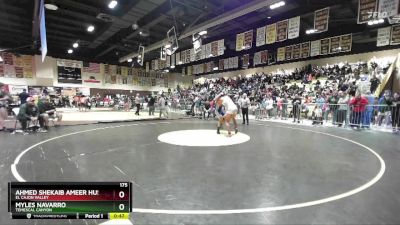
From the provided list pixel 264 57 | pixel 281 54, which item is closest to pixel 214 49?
pixel 264 57

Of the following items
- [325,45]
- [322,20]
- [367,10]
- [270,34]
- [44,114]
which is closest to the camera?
[367,10]

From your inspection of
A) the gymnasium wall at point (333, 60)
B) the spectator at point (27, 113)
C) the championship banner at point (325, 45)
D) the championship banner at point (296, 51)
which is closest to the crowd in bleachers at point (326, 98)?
the gymnasium wall at point (333, 60)

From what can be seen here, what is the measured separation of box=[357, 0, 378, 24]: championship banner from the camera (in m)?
9.09

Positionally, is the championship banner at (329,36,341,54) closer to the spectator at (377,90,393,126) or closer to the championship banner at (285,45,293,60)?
the championship banner at (285,45,293,60)

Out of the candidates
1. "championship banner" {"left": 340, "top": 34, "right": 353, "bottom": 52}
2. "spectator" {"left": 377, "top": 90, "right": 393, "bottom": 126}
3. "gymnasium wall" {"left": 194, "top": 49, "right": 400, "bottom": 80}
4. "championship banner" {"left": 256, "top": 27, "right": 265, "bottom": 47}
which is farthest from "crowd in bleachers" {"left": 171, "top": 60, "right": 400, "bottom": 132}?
"championship banner" {"left": 256, "top": 27, "right": 265, "bottom": 47}

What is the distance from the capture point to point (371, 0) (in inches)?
360

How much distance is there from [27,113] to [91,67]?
22200 mm

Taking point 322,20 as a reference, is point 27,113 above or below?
below

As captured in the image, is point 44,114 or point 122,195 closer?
point 122,195

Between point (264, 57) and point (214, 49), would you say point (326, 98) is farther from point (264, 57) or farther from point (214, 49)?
point (214, 49)

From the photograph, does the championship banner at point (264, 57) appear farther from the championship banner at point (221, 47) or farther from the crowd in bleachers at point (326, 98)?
the championship banner at point (221, 47)

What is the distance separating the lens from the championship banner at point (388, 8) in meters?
8.50

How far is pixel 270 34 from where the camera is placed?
42.4ft

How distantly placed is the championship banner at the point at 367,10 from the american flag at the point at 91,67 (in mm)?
27837
